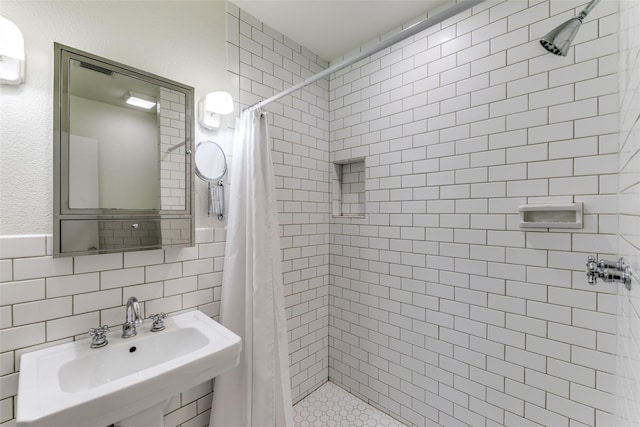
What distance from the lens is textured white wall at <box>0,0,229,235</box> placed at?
3.41 ft

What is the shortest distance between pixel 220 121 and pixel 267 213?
649mm

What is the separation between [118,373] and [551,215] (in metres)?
2.11

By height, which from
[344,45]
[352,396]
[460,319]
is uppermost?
[344,45]

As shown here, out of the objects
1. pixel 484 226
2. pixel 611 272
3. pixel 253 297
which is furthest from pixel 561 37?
pixel 253 297

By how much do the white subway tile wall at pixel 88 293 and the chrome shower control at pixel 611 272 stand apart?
5.72ft

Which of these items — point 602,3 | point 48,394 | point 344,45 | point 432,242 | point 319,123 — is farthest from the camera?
point 319,123

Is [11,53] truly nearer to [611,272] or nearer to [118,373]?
[118,373]

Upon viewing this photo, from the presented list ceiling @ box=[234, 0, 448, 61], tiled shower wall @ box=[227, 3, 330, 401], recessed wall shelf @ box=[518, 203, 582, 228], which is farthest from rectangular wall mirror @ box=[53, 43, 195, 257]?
recessed wall shelf @ box=[518, 203, 582, 228]

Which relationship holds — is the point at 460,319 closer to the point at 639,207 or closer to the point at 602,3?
the point at 639,207

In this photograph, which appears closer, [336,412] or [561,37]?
[561,37]

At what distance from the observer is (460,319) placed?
1.63 metres

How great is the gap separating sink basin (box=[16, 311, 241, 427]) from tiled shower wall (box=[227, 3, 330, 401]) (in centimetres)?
84

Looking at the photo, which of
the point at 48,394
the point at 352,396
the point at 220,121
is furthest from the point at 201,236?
the point at 352,396

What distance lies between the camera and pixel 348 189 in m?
2.38
